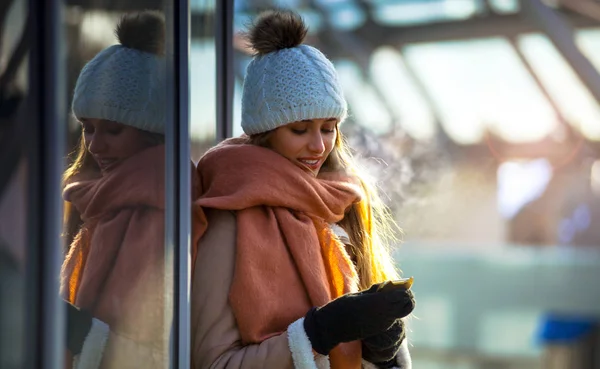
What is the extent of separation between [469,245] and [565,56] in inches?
61.2

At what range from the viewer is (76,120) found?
91 cm

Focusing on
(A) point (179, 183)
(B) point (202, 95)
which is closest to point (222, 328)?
(A) point (179, 183)

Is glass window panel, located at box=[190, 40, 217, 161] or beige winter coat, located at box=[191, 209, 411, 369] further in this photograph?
glass window panel, located at box=[190, 40, 217, 161]

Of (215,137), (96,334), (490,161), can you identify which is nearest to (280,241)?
(96,334)

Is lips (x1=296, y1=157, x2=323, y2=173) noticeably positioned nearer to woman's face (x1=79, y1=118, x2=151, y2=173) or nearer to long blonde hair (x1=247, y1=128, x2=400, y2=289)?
long blonde hair (x1=247, y1=128, x2=400, y2=289)

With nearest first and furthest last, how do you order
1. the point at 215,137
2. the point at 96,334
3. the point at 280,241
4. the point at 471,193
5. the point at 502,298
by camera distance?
1. the point at 96,334
2. the point at 280,241
3. the point at 215,137
4. the point at 502,298
5. the point at 471,193

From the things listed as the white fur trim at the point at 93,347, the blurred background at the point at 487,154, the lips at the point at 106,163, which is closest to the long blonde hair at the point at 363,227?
the lips at the point at 106,163

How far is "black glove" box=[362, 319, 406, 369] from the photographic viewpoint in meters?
1.28

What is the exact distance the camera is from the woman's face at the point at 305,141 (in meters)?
1.38

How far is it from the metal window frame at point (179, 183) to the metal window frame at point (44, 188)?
0.44m

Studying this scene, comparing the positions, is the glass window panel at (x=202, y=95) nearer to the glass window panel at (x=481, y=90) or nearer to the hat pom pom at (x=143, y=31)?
the hat pom pom at (x=143, y=31)

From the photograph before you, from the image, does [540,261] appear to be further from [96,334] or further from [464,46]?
[96,334]

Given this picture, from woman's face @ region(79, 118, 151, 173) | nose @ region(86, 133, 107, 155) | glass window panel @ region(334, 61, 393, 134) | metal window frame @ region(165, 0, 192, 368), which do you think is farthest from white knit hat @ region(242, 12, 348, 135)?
glass window panel @ region(334, 61, 393, 134)

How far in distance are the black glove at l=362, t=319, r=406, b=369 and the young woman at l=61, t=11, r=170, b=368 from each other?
312mm
